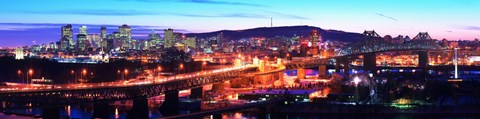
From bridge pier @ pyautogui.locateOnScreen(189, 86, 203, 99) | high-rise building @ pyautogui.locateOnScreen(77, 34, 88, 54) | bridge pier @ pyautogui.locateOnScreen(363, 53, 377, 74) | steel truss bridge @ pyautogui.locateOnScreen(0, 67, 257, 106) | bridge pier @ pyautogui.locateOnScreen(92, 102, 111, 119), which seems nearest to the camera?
steel truss bridge @ pyautogui.locateOnScreen(0, 67, 257, 106)

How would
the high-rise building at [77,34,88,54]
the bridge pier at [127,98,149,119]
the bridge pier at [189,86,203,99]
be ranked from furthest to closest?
1. the high-rise building at [77,34,88,54]
2. the bridge pier at [189,86,203,99]
3. the bridge pier at [127,98,149,119]

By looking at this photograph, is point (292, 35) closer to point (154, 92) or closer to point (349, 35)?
point (349, 35)

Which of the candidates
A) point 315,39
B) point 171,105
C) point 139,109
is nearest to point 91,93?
point 139,109

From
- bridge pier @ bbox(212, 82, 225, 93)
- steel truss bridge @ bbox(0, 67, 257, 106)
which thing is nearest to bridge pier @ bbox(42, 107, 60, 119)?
steel truss bridge @ bbox(0, 67, 257, 106)

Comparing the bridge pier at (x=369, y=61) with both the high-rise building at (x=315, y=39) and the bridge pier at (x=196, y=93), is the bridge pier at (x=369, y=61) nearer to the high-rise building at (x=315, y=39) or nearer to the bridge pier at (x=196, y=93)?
the high-rise building at (x=315, y=39)

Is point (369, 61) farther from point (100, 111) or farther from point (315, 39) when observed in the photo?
point (100, 111)

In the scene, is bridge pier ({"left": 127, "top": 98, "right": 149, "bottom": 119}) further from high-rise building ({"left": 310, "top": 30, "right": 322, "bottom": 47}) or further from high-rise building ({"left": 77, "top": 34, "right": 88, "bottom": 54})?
high-rise building ({"left": 77, "top": 34, "right": 88, "bottom": 54})

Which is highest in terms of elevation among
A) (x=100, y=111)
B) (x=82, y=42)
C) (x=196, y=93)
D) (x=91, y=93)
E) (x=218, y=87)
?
(x=82, y=42)

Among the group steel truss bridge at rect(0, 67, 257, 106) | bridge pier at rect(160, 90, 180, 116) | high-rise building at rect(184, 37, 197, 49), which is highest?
high-rise building at rect(184, 37, 197, 49)

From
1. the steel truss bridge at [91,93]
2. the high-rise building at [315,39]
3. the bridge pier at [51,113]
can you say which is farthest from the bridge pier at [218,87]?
the high-rise building at [315,39]

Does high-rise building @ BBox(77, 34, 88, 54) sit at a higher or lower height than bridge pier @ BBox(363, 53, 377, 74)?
higher
